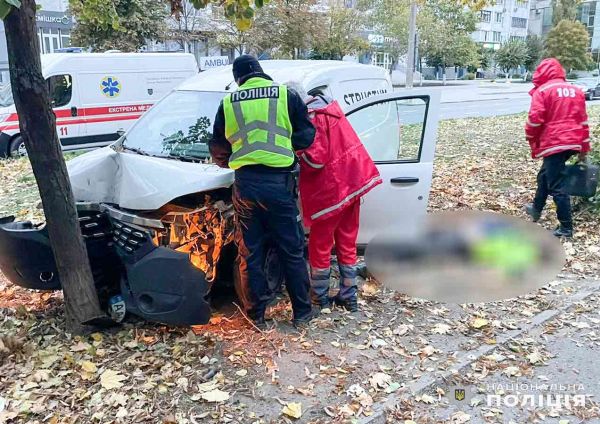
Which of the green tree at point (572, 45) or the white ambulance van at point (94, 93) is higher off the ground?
the green tree at point (572, 45)

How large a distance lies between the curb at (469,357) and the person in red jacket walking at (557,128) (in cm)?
147

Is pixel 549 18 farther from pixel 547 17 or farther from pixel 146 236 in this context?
pixel 146 236

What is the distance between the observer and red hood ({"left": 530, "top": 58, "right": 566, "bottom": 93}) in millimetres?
6268

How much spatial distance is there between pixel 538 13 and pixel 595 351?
281 ft

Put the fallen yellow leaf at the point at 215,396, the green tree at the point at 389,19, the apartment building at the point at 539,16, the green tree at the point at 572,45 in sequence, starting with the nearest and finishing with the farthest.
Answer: the fallen yellow leaf at the point at 215,396, the green tree at the point at 389,19, the green tree at the point at 572,45, the apartment building at the point at 539,16

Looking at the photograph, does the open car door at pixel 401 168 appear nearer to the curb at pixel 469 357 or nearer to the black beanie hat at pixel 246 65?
the black beanie hat at pixel 246 65

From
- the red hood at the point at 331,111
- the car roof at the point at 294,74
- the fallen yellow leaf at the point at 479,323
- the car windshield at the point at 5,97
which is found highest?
the car roof at the point at 294,74

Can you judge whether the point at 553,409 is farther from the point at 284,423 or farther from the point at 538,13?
the point at 538,13

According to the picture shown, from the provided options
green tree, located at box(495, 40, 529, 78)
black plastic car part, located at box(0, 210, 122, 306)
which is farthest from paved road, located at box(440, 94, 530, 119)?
green tree, located at box(495, 40, 529, 78)

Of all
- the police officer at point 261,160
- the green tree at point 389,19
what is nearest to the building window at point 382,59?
the green tree at point 389,19

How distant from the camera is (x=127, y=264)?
3885 millimetres

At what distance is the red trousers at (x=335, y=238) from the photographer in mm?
4414

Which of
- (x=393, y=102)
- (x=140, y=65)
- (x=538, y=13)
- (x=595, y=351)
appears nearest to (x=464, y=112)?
(x=140, y=65)

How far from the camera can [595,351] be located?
4012 millimetres
